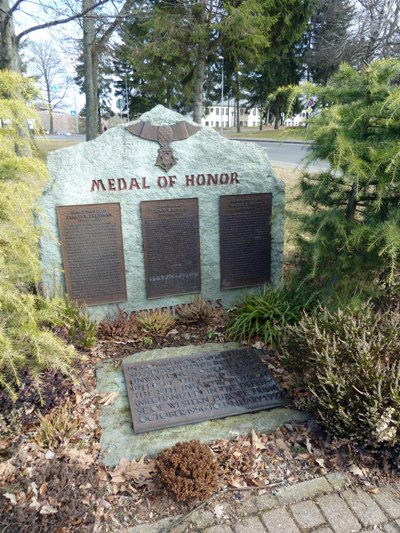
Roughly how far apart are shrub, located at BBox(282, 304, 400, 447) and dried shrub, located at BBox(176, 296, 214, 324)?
147 cm

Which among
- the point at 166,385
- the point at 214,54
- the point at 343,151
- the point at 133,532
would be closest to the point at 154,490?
the point at 133,532

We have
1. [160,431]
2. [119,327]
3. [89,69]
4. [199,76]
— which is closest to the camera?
[160,431]

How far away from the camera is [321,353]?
2.86m

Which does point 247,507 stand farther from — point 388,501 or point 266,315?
point 266,315

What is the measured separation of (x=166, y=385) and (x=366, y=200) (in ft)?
8.25

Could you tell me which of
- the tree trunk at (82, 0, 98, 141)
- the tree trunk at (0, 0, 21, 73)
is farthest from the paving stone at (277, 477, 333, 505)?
the tree trunk at (82, 0, 98, 141)

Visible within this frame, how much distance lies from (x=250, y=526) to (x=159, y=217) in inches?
120

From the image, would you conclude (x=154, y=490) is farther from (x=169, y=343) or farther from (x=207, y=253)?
(x=207, y=253)

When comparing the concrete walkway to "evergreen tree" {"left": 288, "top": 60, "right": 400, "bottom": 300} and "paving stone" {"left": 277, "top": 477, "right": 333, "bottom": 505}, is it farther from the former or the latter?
"evergreen tree" {"left": 288, "top": 60, "right": 400, "bottom": 300}

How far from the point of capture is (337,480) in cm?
252

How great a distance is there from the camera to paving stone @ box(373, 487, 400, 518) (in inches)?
91.4

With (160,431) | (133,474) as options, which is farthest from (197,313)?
(133,474)

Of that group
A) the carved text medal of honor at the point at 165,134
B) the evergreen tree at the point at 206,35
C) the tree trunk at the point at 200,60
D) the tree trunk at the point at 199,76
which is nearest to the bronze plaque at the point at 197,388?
the carved text medal of honor at the point at 165,134

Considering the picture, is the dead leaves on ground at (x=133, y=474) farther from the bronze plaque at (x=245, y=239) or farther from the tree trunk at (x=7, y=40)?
the tree trunk at (x=7, y=40)
